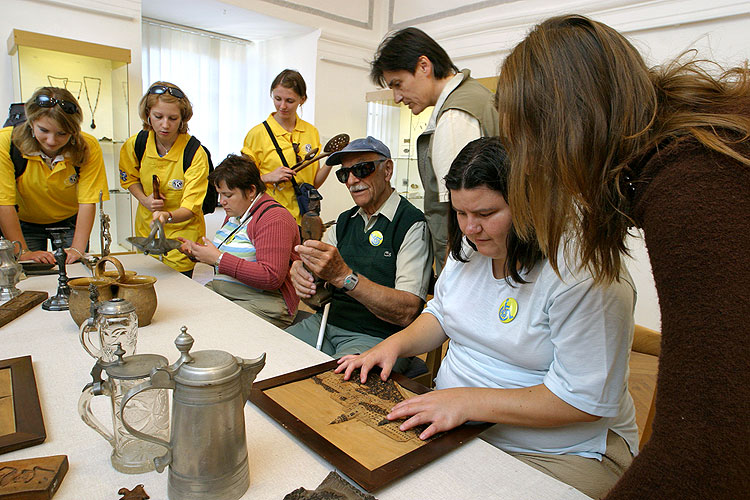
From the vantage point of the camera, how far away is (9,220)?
104 inches

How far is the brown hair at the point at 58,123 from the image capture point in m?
2.52

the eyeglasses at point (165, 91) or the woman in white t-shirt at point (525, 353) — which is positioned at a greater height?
the eyeglasses at point (165, 91)

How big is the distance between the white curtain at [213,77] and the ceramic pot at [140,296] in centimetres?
518

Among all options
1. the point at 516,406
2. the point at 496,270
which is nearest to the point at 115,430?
the point at 516,406

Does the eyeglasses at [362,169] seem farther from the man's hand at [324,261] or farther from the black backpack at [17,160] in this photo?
the black backpack at [17,160]

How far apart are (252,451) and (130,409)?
0.25m

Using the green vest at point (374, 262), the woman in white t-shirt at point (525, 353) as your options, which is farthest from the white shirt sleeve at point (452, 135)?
the woman in white t-shirt at point (525, 353)

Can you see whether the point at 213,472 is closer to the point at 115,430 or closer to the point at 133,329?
the point at 115,430

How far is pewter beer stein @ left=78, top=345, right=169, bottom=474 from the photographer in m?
0.89

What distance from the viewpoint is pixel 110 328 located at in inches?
50.1

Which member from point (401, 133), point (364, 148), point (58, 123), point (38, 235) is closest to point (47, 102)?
point (58, 123)

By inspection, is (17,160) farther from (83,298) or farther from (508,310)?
(508,310)

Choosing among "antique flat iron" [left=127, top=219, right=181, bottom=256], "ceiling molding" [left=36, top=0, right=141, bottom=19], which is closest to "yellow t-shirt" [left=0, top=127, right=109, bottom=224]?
"antique flat iron" [left=127, top=219, right=181, bottom=256]

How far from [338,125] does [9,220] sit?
4.23 meters
